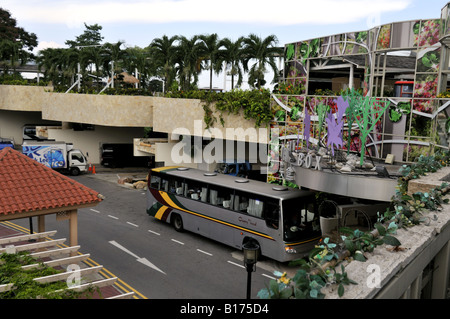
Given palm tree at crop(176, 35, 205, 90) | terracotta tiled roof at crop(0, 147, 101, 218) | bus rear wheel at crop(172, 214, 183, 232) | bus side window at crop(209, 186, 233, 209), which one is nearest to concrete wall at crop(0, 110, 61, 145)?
palm tree at crop(176, 35, 205, 90)

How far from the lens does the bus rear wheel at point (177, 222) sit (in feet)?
68.1

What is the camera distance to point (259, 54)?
37781 mm

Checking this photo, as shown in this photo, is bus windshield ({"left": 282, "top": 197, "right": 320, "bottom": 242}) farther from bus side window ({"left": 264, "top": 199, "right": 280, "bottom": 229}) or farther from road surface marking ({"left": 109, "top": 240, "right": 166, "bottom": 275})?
road surface marking ({"left": 109, "top": 240, "right": 166, "bottom": 275})

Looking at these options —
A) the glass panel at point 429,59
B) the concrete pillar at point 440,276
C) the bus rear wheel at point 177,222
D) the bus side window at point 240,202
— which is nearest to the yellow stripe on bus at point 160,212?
the bus rear wheel at point 177,222

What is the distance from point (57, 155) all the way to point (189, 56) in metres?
14.7

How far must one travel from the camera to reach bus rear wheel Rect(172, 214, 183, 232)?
20.8 m

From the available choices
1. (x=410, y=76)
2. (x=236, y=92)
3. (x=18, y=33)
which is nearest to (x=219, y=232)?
(x=236, y=92)

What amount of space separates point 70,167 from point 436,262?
32.3 meters

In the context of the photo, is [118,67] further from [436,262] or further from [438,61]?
[436,262]

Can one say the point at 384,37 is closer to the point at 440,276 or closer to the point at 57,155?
the point at 440,276

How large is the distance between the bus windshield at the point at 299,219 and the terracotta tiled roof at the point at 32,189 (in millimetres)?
6684

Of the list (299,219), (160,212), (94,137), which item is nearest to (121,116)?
(94,137)

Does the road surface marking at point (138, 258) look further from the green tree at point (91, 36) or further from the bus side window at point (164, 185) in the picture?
the green tree at point (91, 36)

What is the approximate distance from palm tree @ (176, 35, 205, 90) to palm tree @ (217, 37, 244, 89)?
6.47 ft
